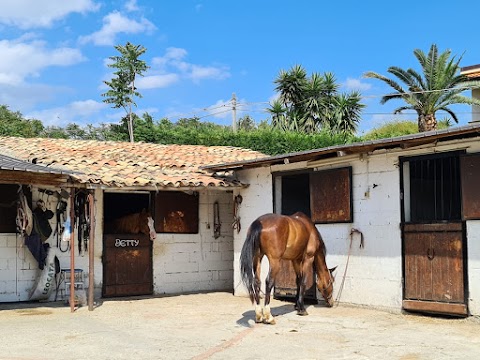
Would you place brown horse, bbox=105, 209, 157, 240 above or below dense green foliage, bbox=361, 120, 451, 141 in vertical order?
below

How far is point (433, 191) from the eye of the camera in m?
A: 9.41

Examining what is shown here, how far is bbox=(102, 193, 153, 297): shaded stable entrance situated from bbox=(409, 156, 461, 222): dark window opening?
5.79m

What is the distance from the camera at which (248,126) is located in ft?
145

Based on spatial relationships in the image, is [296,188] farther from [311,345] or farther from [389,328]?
[311,345]

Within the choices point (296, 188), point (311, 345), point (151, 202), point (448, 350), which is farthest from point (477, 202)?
point (151, 202)

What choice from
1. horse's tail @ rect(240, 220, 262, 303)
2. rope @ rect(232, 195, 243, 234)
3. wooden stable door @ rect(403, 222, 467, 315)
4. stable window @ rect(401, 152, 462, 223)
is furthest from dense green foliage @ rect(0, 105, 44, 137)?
wooden stable door @ rect(403, 222, 467, 315)

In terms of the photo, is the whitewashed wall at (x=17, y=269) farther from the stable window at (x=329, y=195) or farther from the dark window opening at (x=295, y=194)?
the stable window at (x=329, y=195)

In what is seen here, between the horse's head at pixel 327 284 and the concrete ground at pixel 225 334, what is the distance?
0.23 m

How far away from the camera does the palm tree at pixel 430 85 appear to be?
2064 centimetres

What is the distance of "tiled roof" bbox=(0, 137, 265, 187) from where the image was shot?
1101cm

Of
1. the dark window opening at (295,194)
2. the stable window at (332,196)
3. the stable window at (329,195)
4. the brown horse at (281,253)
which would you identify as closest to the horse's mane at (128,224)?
the dark window opening at (295,194)

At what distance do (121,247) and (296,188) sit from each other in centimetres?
380

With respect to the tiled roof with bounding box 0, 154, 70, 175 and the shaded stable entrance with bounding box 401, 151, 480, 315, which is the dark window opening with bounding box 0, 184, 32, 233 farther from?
the shaded stable entrance with bounding box 401, 151, 480, 315

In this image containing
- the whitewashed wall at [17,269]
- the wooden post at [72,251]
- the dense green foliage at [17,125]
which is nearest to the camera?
the wooden post at [72,251]
